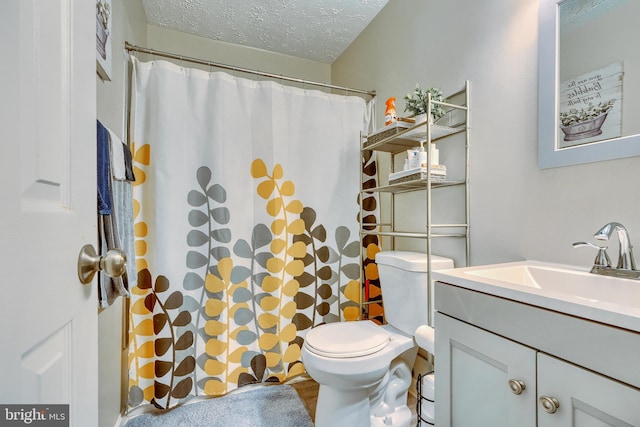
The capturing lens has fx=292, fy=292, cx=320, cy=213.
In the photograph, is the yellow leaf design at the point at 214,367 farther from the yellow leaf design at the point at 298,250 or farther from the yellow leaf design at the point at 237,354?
the yellow leaf design at the point at 298,250

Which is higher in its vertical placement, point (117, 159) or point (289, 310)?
point (117, 159)

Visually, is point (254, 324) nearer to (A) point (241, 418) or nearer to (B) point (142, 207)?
(A) point (241, 418)

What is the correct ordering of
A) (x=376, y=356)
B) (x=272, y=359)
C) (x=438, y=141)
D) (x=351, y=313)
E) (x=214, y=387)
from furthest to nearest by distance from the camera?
(x=351, y=313), (x=272, y=359), (x=214, y=387), (x=438, y=141), (x=376, y=356)

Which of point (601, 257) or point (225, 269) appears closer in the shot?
point (601, 257)

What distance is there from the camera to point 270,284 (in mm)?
1770

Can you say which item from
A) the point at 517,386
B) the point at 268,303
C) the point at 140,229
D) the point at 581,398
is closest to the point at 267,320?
the point at 268,303

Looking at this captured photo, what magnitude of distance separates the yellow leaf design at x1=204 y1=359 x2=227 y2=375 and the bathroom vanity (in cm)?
124

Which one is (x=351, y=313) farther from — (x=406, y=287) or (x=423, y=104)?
(x=423, y=104)

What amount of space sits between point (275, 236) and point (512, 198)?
123 cm

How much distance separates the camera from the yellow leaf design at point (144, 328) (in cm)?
154

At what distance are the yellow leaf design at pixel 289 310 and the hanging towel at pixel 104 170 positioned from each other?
1125 millimetres

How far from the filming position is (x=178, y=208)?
63.6 inches

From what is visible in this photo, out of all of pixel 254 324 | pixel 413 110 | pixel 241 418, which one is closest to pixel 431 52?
pixel 413 110

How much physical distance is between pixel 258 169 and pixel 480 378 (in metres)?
1.47
